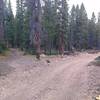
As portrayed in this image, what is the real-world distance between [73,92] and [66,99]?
1.32 meters

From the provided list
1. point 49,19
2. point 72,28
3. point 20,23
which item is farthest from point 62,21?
point 72,28

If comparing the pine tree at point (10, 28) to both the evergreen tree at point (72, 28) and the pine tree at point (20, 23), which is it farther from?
A: the evergreen tree at point (72, 28)

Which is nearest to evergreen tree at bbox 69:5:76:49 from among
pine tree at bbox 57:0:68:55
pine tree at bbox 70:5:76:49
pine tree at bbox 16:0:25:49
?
pine tree at bbox 70:5:76:49

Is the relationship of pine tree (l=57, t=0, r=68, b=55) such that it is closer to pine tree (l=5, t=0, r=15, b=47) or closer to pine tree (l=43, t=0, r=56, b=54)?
pine tree (l=43, t=0, r=56, b=54)

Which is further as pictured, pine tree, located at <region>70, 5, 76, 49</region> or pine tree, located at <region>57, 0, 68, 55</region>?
pine tree, located at <region>70, 5, 76, 49</region>

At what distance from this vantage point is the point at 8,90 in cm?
1140

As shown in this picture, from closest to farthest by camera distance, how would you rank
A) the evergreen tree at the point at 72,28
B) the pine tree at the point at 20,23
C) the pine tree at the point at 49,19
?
the pine tree at the point at 49,19, the pine tree at the point at 20,23, the evergreen tree at the point at 72,28

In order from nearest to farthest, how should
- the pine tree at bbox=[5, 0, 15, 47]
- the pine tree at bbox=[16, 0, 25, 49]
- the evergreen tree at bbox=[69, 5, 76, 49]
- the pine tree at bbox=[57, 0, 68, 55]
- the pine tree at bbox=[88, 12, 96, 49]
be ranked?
the pine tree at bbox=[57, 0, 68, 55] → the pine tree at bbox=[16, 0, 25, 49] → the pine tree at bbox=[5, 0, 15, 47] → the evergreen tree at bbox=[69, 5, 76, 49] → the pine tree at bbox=[88, 12, 96, 49]

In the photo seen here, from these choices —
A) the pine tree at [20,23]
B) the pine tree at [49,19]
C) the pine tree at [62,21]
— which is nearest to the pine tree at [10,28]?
the pine tree at [20,23]

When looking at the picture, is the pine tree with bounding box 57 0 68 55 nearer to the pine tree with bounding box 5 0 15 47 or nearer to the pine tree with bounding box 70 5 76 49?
the pine tree with bounding box 5 0 15 47

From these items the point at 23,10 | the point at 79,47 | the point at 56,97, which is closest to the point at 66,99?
the point at 56,97

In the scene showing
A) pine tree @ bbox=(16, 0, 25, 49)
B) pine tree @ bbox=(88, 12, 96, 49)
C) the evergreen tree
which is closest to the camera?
pine tree @ bbox=(16, 0, 25, 49)

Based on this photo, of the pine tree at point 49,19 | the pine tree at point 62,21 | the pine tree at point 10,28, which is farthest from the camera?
the pine tree at point 10,28

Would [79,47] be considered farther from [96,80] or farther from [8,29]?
[96,80]
